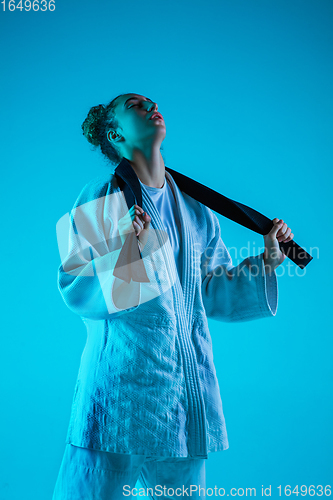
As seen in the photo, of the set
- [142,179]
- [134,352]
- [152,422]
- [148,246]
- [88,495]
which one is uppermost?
[142,179]

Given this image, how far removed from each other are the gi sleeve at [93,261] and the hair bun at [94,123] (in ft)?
0.73

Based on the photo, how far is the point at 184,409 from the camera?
0.83 metres

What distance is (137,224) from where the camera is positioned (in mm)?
777

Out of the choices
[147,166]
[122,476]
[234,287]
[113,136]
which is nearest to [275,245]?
[234,287]

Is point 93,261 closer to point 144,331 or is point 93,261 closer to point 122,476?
point 144,331

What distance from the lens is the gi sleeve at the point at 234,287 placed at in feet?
3.11

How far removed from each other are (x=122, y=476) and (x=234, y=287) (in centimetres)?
42

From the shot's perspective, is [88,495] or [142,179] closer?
[88,495]

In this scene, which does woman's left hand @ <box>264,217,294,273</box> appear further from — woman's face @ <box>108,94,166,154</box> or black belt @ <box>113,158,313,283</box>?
woman's face @ <box>108,94,166,154</box>

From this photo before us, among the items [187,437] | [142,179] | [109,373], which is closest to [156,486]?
[187,437]

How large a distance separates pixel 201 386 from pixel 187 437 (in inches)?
3.6

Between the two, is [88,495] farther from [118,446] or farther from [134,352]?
[134,352]

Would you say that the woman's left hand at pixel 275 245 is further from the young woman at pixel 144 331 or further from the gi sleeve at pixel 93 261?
the gi sleeve at pixel 93 261

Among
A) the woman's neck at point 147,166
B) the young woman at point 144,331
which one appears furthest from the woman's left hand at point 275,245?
the woman's neck at point 147,166
